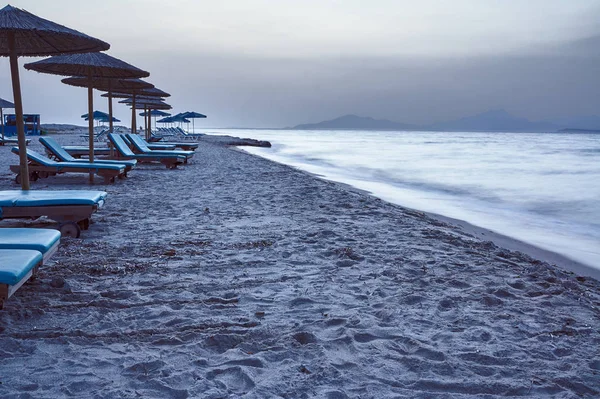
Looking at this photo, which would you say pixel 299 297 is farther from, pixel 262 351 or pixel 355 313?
pixel 262 351

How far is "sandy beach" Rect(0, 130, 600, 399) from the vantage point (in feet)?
7.36

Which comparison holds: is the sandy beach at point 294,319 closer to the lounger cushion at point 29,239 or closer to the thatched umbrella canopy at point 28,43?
the lounger cushion at point 29,239

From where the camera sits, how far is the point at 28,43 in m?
5.55

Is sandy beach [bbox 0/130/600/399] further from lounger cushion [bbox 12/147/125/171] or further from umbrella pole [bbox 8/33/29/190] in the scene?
lounger cushion [bbox 12/147/125/171]

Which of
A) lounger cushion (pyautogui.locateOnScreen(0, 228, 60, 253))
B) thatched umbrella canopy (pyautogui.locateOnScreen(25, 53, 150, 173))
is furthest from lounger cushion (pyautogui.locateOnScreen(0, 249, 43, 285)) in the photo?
thatched umbrella canopy (pyautogui.locateOnScreen(25, 53, 150, 173))

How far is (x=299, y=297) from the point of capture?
330 centimetres

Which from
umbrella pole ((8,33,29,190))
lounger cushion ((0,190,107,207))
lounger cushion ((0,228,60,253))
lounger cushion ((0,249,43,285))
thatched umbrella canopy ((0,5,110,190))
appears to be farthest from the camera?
umbrella pole ((8,33,29,190))

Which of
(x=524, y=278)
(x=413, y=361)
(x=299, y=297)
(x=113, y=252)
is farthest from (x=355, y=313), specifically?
(x=113, y=252)

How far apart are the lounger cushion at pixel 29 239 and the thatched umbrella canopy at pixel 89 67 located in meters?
5.21

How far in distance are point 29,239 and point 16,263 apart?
612mm

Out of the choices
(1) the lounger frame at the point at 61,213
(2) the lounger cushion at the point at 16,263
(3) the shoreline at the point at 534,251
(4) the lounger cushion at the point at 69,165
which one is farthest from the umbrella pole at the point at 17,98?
(3) the shoreline at the point at 534,251

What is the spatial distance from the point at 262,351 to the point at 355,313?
0.76 m

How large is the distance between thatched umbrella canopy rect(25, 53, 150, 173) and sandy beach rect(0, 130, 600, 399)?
3910 mm

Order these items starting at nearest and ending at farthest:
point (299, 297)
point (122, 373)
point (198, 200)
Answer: point (122, 373) < point (299, 297) < point (198, 200)
